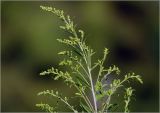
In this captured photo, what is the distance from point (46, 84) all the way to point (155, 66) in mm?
3474

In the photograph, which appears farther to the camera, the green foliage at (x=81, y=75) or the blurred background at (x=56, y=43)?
the blurred background at (x=56, y=43)

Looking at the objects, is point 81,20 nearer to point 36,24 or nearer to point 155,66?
point 36,24

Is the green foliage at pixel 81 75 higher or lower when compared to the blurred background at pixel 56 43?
lower

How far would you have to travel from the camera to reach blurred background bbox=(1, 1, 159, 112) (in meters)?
21.2

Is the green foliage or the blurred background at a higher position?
the blurred background

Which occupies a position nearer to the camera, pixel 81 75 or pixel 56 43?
pixel 81 75

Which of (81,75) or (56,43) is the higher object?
(56,43)

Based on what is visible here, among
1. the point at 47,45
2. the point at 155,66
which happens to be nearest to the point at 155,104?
the point at 155,66

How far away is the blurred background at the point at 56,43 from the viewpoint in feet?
69.4

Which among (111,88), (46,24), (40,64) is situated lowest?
(111,88)

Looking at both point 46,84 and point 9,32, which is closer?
point 46,84

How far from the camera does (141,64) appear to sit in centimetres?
2297

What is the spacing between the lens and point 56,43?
68.7ft

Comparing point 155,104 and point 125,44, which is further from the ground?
point 125,44
